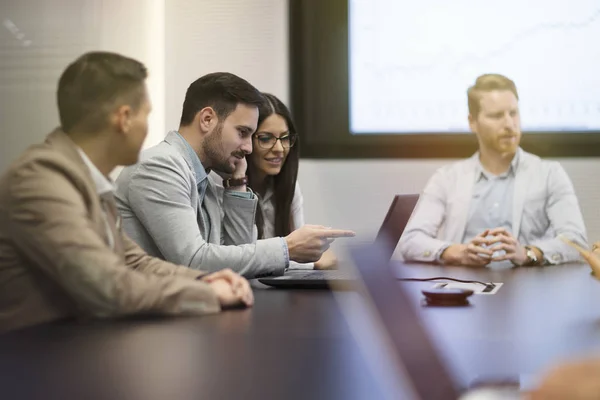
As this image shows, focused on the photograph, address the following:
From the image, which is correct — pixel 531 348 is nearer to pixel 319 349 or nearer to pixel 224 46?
pixel 319 349

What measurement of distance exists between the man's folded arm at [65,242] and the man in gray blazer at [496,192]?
1242 millimetres

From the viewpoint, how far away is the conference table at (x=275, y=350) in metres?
0.52

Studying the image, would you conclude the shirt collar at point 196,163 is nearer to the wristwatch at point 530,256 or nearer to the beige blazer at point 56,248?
the beige blazer at point 56,248

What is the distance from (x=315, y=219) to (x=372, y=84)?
0.39 meters

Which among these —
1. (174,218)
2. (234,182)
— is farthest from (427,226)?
(174,218)

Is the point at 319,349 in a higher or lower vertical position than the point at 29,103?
lower

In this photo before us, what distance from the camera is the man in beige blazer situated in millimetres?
692

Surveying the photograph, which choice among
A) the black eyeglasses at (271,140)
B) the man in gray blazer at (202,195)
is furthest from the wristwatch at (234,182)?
the black eyeglasses at (271,140)

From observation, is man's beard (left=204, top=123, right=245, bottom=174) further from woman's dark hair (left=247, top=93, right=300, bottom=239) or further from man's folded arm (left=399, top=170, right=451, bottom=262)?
man's folded arm (left=399, top=170, right=451, bottom=262)

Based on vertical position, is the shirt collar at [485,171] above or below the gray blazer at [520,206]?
above

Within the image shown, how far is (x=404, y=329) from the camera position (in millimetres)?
266

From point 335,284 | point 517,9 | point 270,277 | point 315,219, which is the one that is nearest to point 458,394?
point 335,284

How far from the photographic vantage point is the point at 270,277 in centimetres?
121

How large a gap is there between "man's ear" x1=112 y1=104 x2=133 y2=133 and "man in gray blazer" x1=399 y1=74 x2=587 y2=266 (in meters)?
1.26
